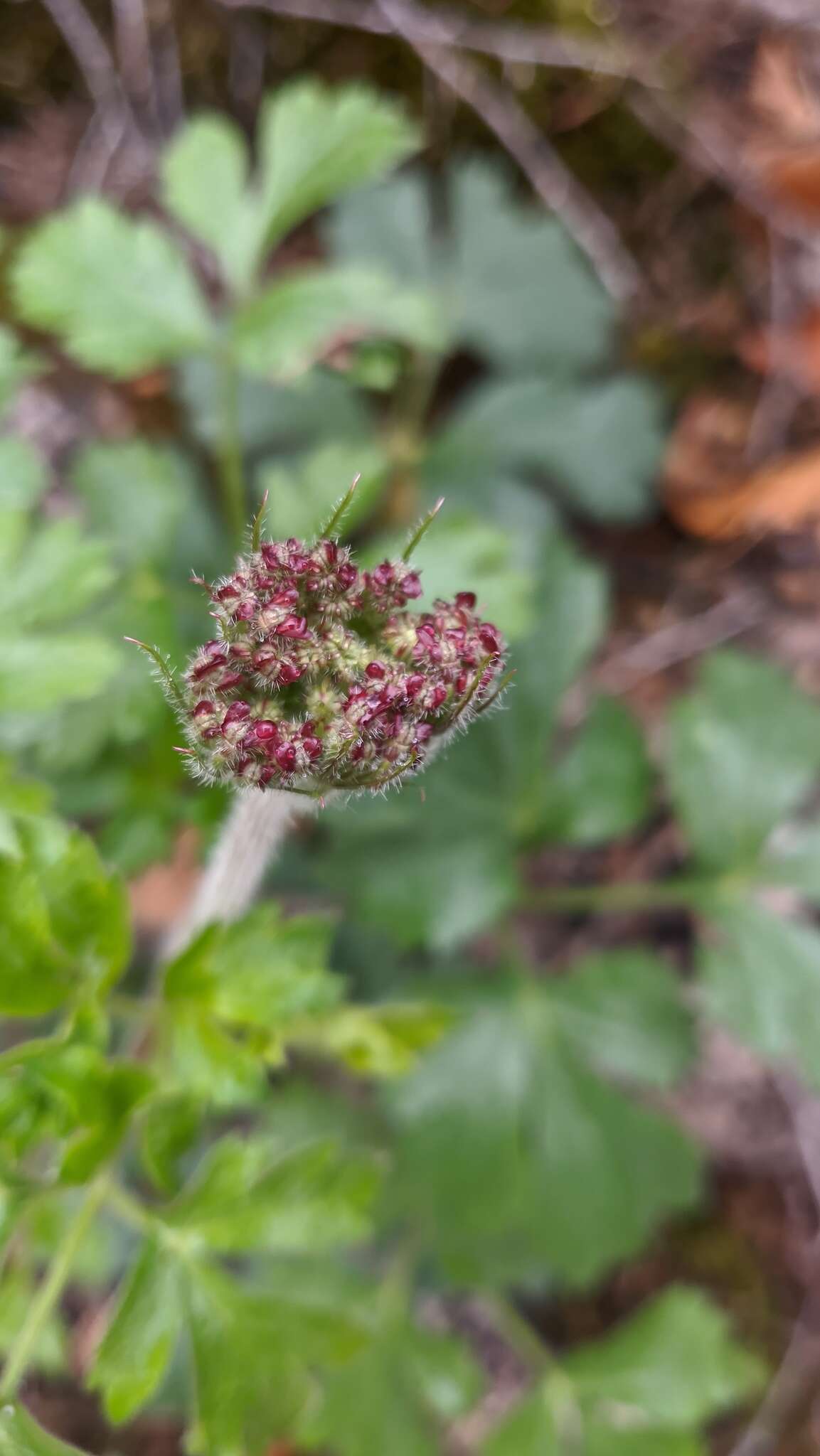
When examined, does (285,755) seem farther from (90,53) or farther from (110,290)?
(90,53)

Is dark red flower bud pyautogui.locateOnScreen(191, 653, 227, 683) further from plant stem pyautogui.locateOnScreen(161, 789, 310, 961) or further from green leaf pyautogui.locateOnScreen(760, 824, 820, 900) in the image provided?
green leaf pyautogui.locateOnScreen(760, 824, 820, 900)

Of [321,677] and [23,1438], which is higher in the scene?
[321,677]

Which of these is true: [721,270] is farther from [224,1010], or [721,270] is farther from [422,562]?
[224,1010]

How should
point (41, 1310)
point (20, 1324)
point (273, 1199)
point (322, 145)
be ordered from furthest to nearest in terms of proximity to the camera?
point (322, 145) < point (20, 1324) < point (273, 1199) < point (41, 1310)

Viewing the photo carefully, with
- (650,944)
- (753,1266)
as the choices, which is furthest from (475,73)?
(753,1266)

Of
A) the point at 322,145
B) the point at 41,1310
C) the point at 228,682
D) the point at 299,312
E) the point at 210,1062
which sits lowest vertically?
the point at 41,1310

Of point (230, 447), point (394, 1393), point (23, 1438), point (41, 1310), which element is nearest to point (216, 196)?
point (230, 447)

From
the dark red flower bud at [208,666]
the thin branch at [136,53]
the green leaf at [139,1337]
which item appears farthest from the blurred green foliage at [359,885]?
the dark red flower bud at [208,666]
